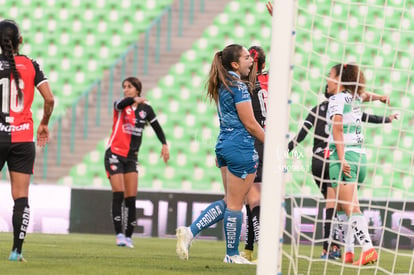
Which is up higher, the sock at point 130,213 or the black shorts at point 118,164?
the black shorts at point 118,164

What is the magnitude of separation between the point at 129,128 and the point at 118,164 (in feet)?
1.60

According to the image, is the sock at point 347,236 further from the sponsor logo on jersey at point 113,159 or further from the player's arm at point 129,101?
the sponsor logo on jersey at point 113,159

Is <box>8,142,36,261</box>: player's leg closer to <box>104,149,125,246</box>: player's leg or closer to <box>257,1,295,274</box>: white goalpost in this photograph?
<box>257,1,295,274</box>: white goalpost

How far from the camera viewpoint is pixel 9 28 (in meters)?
6.07

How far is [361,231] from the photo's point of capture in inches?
267

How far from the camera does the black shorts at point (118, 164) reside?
949cm

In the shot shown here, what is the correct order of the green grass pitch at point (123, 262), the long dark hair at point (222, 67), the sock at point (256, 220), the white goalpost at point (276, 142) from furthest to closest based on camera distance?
1. the sock at point (256, 220)
2. the long dark hair at point (222, 67)
3. the green grass pitch at point (123, 262)
4. the white goalpost at point (276, 142)

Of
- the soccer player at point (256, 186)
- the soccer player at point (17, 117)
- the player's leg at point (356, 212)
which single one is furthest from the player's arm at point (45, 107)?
the player's leg at point (356, 212)

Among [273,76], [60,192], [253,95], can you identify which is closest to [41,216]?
[60,192]

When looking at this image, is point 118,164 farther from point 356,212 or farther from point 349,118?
point 356,212

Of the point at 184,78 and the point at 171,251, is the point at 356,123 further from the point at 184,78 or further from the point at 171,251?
the point at 184,78

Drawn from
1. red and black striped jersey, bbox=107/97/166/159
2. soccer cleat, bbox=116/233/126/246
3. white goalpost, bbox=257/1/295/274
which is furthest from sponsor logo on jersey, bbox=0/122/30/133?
soccer cleat, bbox=116/233/126/246

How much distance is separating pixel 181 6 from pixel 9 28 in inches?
425

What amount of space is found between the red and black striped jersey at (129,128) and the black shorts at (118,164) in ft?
0.15
